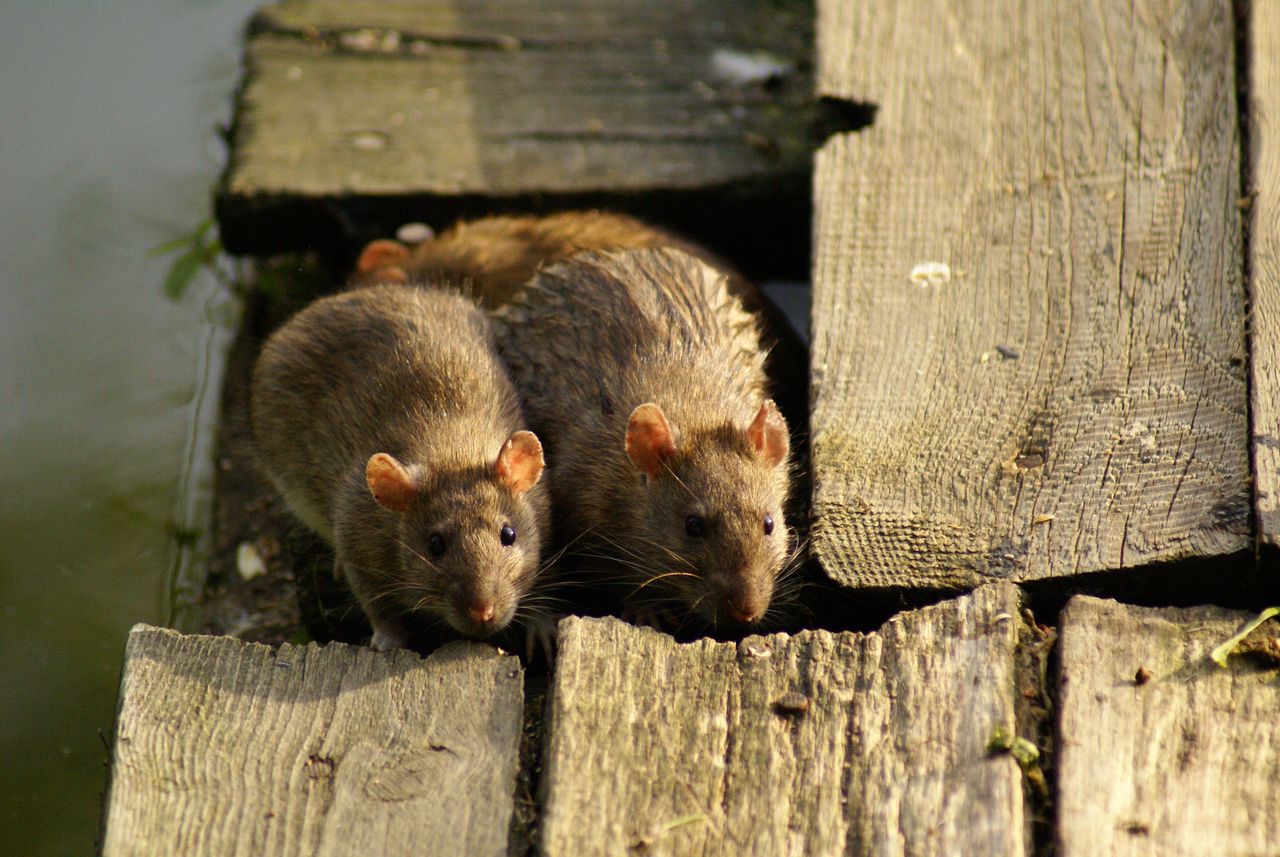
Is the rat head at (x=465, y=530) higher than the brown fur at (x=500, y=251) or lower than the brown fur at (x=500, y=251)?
lower

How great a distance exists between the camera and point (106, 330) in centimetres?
713

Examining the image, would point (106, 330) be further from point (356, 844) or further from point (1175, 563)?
point (1175, 563)

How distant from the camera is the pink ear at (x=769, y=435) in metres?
4.79

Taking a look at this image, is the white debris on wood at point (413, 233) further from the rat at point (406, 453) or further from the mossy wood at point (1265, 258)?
the mossy wood at point (1265, 258)

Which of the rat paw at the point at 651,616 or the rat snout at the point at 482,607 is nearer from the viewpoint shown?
the rat snout at the point at 482,607

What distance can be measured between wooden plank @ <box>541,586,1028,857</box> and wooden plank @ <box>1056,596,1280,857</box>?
0.15 metres

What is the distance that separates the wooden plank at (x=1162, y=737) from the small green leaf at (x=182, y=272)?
16.4 feet

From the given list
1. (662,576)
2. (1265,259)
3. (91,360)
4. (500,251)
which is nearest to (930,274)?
(1265,259)

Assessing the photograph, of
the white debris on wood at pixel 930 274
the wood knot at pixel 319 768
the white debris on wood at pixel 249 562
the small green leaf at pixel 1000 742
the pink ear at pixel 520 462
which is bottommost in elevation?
the white debris on wood at pixel 249 562

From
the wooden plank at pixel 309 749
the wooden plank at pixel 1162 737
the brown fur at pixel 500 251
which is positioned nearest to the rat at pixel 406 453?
the brown fur at pixel 500 251

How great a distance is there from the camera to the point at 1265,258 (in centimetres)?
466

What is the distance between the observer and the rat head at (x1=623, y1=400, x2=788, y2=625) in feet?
15.3

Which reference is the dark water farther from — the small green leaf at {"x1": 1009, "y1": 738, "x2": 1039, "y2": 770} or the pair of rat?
the small green leaf at {"x1": 1009, "y1": 738, "x2": 1039, "y2": 770}

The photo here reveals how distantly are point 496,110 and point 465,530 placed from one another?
8.03 feet
